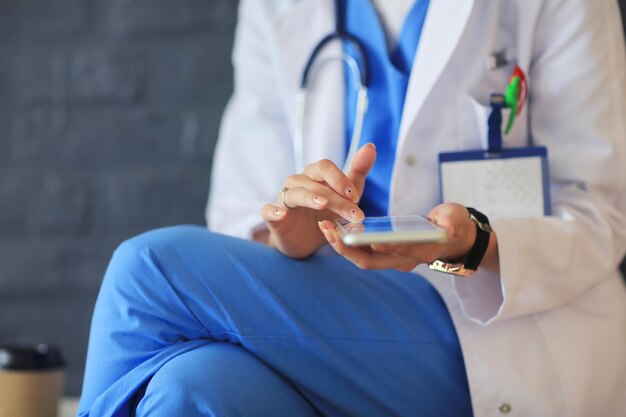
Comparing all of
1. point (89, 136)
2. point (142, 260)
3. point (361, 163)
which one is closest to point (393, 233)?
point (361, 163)

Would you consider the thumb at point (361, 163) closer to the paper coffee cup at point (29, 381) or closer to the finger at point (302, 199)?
the finger at point (302, 199)

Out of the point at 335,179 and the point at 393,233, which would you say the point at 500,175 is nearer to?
the point at 335,179

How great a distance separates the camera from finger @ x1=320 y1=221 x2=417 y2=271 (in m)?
0.86

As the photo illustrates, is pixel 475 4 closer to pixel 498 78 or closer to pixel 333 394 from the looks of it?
pixel 498 78

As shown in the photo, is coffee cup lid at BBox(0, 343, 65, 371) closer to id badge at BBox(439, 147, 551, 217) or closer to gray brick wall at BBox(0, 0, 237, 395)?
gray brick wall at BBox(0, 0, 237, 395)

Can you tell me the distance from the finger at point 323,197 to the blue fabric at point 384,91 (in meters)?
0.31

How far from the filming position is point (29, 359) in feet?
4.31

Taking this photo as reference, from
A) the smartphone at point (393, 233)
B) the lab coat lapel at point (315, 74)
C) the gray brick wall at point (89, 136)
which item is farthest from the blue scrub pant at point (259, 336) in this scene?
the gray brick wall at point (89, 136)

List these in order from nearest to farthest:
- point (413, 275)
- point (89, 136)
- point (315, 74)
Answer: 1. point (413, 275)
2. point (315, 74)
3. point (89, 136)

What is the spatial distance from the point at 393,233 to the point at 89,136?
127 cm

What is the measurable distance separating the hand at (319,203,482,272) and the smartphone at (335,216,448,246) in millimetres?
43

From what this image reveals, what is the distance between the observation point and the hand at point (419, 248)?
2.87 feet

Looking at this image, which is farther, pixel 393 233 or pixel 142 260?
pixel 142 260

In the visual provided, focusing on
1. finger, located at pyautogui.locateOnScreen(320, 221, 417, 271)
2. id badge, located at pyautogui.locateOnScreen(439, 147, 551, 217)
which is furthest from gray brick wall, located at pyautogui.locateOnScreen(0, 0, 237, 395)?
finger, located at pyautogui.locateOnScreen(320, 221, 417, 271)
